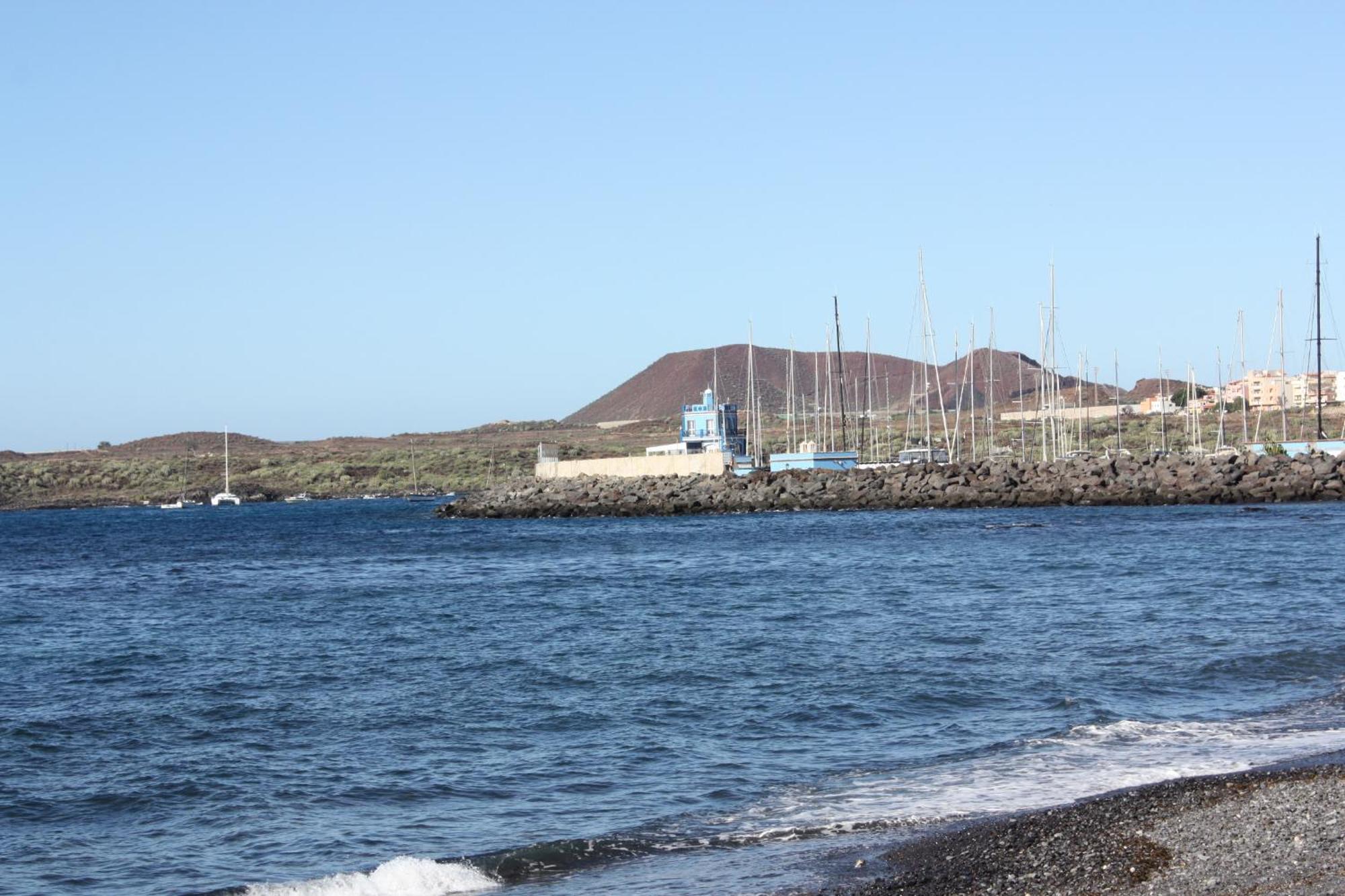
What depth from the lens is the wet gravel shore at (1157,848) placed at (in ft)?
27.8

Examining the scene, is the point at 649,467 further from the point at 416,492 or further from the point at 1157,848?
the point at 1157,848

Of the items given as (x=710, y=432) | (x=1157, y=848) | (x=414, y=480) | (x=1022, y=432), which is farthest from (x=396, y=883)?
(x=414, y=480)

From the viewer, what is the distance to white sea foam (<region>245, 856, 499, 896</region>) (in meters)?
10.1

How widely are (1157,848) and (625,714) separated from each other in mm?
8161

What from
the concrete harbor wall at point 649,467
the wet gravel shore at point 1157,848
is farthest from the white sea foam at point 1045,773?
the concrete harbor wall at point 649,467

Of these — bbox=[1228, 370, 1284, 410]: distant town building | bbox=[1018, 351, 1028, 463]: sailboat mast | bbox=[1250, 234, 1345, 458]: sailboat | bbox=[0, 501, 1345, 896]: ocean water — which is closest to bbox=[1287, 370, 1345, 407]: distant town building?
bbox=[1228, 370, 1284, 410]: distant town building

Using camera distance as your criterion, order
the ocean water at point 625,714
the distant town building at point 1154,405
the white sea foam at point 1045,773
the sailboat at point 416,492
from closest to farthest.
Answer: the ocean water at point 625,714 → the white sea foam at point 1045,773 → the sailboat at point 416,492 → the distant town building at point 1154,405

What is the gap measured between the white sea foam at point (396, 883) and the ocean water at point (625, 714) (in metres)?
0.03

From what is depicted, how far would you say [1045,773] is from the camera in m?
12.7

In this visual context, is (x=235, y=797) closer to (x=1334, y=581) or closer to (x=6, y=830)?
(x=6, y=830)

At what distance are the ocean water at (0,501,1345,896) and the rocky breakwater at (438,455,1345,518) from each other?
21099 millimetres

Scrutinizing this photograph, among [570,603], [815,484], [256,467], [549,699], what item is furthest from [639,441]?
[549,699]

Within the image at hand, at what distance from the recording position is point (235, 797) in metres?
13.0

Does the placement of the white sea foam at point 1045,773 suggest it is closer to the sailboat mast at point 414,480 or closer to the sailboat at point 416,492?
the sailboat at point 416,492
